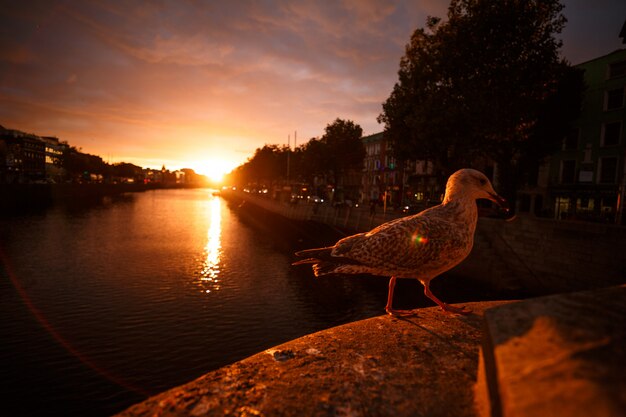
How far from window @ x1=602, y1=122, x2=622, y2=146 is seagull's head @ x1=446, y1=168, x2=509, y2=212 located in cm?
3930

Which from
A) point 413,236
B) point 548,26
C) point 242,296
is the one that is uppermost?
point 548,26

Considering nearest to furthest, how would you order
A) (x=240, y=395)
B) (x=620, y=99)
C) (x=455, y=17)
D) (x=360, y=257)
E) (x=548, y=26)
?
1. (x=240, y=395)
2. (x=360, y=257)
3. (x=548, y=26)
4. (x=455, y=17)
5. (x=620, y=99)

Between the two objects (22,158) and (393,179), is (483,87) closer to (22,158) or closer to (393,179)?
(393,179)

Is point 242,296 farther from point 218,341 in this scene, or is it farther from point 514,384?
point 514,384

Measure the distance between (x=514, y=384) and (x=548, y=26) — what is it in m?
29.5

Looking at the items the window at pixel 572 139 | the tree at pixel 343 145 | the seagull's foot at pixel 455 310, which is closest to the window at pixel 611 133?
the window at pixel 572 139

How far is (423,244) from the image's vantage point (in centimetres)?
387

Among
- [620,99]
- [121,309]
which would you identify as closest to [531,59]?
[620,99]

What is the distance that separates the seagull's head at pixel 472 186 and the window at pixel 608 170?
3848 cm

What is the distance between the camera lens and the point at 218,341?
1182 centimetres

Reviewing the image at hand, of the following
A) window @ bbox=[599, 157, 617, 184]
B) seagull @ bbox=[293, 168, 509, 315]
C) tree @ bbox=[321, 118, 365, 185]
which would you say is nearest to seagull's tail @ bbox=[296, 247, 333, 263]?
seagull @ bbox=[293, 168, 509, 315]

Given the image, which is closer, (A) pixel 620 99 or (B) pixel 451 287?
(B) pixel 451 287

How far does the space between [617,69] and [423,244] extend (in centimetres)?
4223

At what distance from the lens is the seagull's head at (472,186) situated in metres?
4.23
